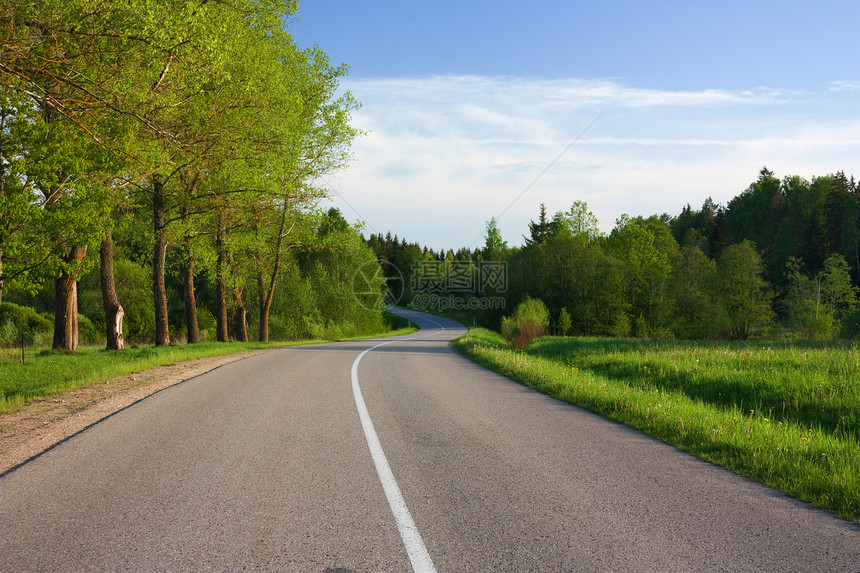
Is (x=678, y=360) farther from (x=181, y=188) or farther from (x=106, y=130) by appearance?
(x=181, y=188)

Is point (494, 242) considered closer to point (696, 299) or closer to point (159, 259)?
point (696, 299)

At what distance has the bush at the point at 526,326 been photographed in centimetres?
3348

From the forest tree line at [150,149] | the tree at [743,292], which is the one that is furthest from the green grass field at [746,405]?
the tree at [743,292]

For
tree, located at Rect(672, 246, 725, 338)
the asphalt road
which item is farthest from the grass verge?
tree, located at Rect(672, 246, 725, 338)

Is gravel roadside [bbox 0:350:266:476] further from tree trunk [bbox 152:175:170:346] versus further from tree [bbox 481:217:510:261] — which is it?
tree [bbox 481:217:510:261]

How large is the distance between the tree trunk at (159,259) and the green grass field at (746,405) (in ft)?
41.0

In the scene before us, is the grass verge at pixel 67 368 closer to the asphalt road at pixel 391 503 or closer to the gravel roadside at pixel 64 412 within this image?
the gravel roadside at pixel 64 412

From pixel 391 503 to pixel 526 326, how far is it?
31.8 m

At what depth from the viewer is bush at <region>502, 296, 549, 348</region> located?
33.5 metres

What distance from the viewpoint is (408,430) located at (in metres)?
7.27

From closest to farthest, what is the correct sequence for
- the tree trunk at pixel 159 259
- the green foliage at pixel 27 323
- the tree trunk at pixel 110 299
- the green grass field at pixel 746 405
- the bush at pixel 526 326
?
the green grass field at pixel 746 405 → the tree trunk at pixel 110 299 → the tree trunk at pixel 159 259 → the green foliage at pixel 27 323 → the bush at pixel 526 326

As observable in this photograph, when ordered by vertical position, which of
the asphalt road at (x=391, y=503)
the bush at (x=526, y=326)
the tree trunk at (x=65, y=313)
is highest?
the tree trunk at (x=65, y=313)

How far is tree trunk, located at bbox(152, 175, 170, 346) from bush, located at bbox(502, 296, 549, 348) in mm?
18017

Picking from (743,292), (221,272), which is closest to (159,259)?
(221,272)
